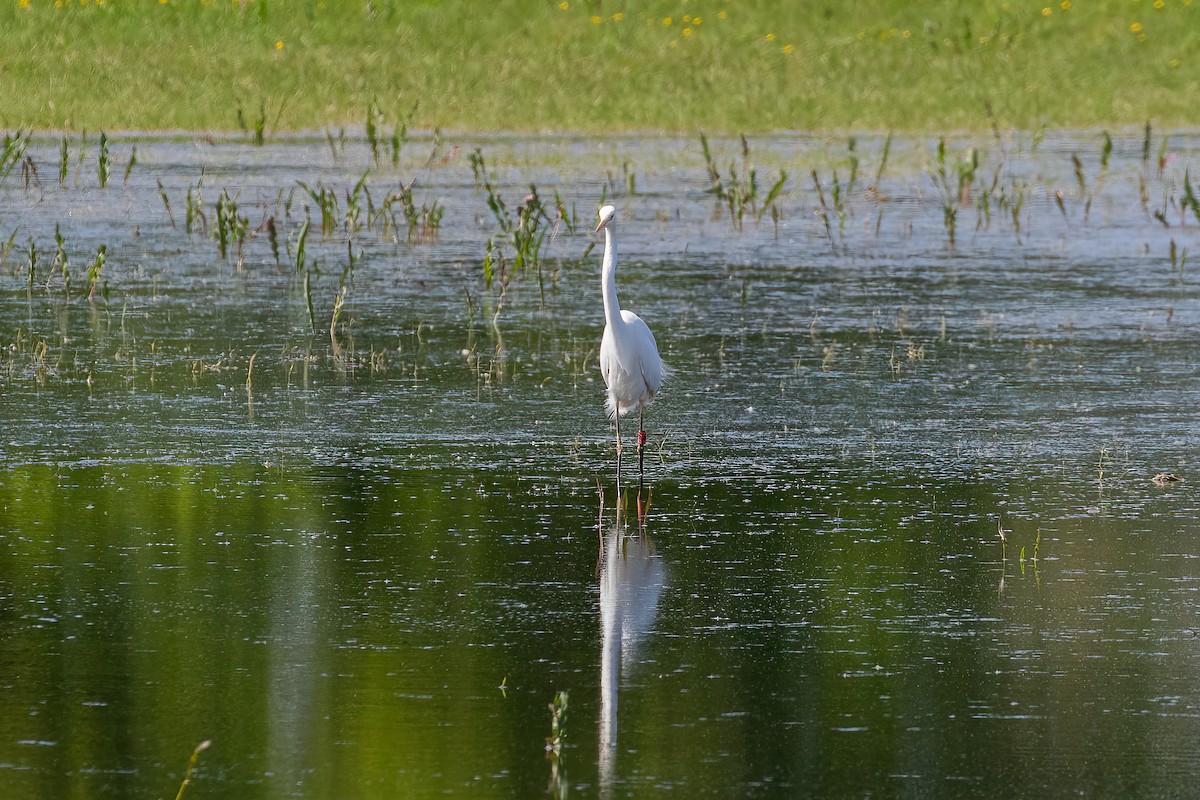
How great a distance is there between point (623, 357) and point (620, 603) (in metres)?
2.38

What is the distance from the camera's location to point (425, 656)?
241 inches

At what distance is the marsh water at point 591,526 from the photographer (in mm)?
5371

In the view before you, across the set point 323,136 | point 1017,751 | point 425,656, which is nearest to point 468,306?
point 425,656

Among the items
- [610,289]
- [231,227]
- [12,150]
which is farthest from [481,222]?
[610,289]

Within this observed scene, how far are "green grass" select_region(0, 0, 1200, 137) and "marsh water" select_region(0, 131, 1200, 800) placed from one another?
29.7 ft

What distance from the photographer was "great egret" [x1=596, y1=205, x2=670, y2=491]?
29.5 ft

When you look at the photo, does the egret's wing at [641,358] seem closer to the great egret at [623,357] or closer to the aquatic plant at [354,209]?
the great egret at [623,357]

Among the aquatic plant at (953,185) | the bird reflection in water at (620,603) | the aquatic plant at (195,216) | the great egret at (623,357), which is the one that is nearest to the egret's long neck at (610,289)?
the great egret at (623,357)

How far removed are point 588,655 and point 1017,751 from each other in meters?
1.40

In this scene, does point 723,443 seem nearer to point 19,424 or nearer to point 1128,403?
point 1128,403

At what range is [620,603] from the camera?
22.2ft

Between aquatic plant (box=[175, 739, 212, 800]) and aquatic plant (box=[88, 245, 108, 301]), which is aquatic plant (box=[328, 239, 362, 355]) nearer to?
aquatic plant (box=[88, 245, 108, 301])

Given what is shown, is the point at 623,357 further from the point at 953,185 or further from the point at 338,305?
the point at 953,185

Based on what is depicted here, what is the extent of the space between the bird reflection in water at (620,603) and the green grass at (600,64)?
16.4 metres
